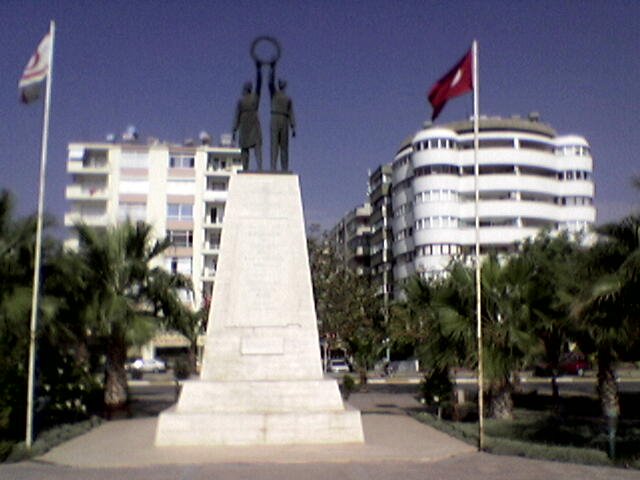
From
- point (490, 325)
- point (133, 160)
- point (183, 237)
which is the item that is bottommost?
point (490, 325)

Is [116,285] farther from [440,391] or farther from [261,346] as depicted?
[440,391]

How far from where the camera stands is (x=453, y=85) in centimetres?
1444

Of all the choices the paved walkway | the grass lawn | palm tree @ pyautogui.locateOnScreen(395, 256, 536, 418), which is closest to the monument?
the paved walkway

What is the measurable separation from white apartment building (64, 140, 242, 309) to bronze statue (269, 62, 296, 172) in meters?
36.8

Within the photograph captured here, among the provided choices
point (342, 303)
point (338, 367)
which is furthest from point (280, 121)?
point (338, 367)

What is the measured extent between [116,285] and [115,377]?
10.0ft

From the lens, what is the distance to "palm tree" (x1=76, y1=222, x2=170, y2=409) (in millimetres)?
19047

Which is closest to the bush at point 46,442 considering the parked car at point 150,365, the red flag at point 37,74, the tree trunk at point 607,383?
the red flag at point 37,74

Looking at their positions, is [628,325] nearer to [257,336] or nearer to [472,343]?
[472,343]

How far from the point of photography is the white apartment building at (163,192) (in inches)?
2117

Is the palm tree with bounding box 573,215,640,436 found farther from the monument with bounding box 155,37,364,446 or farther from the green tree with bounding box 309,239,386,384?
the green tree with bounding box 309,239,386,384

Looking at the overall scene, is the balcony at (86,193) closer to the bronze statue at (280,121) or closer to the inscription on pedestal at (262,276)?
the bronze statue at (280,121)

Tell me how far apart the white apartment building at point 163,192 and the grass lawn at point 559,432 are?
1357 inches

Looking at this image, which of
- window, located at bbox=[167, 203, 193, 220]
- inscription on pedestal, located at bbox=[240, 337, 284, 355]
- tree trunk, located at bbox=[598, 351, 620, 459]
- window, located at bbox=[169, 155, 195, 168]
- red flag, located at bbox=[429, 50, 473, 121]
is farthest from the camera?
window, located at bbox=[169, 155, 195, 168]
